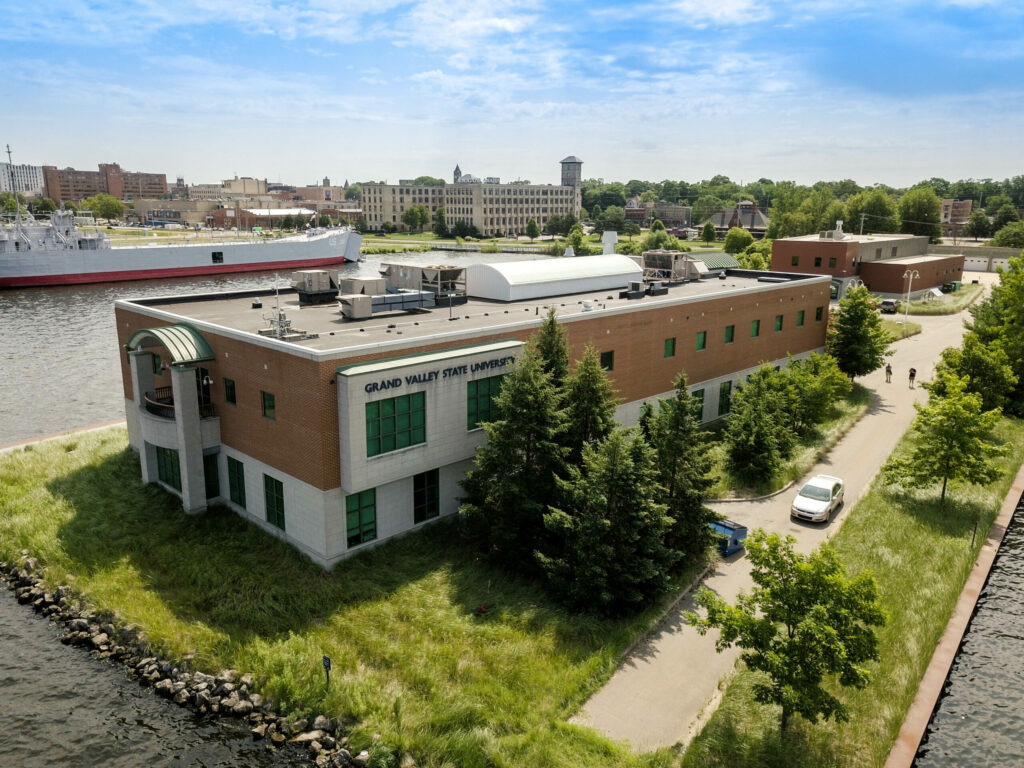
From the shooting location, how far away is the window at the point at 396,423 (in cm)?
2353

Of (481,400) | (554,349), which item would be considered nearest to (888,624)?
(554,349)

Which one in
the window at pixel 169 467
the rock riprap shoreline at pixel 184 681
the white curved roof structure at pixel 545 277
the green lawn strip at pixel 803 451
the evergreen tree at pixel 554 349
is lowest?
the rock riprap shoreline at pixel 184 681

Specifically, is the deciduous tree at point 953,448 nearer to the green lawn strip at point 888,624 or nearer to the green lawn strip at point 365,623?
the green lawn strip at point 888,624

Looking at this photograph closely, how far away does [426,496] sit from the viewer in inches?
1035

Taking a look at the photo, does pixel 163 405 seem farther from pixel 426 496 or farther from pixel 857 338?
pixel 857 338

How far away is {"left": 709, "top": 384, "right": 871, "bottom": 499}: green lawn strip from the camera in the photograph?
100ft

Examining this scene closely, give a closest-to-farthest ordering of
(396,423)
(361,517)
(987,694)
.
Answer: (987,694), (396,423), (361,517)

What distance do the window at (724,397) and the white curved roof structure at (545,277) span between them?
8.37 meters

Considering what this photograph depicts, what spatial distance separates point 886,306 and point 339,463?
70.0 metres

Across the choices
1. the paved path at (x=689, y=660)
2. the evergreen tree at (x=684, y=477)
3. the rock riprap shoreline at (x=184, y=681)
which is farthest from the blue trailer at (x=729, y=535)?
the rock riprap shoreline at (x=184, y=681)

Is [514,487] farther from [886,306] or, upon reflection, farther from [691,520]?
[886,306]

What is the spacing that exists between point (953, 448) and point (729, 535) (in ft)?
37.3

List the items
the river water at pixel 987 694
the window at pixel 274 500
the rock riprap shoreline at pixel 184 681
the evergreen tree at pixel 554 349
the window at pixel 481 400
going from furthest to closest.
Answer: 1. the window at pixel 481 400
2. the evergreen tree at pixel 554 349
3. the window at pixel 274 500
4. the river water at pixel 987 694
5. the rock riprap shoreline at pixel 184 681

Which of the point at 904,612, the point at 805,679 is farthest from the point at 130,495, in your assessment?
the point at 904,612
